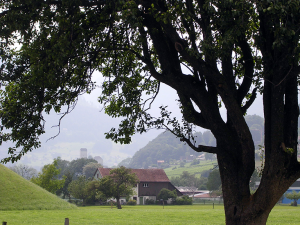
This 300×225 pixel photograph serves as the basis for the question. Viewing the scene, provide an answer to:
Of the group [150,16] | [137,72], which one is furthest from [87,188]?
[150,16]

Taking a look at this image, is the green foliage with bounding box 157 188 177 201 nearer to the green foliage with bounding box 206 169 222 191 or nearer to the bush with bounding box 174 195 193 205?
the bush with bounding box 174 195 193 205

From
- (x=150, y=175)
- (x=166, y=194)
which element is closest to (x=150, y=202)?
(x=166, y=194)

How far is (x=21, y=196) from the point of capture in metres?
50.6

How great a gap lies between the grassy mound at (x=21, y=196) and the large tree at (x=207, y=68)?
39.4m

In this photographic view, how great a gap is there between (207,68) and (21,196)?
48.7m

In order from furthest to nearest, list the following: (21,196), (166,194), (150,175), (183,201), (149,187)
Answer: (150,175)
(149,187)
(166,194)
(183,201)
(21,196)

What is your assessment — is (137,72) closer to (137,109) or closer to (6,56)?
(137,109)

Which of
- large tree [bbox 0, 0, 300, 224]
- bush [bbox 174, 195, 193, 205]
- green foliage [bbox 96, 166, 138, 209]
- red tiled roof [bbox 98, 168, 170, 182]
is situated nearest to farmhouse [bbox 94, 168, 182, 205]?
red tiled roof [bbox 98, 168, 170, 182]

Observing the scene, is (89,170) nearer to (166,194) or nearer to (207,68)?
(166,194)

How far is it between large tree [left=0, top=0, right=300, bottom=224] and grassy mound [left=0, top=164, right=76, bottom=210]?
39428mm

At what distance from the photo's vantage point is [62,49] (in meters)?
10.2

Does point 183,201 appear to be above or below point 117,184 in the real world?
below

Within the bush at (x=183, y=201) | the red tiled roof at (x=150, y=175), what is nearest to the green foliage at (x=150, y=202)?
the bush at (x=183, y=201)

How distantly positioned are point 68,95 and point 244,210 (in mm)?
8432
